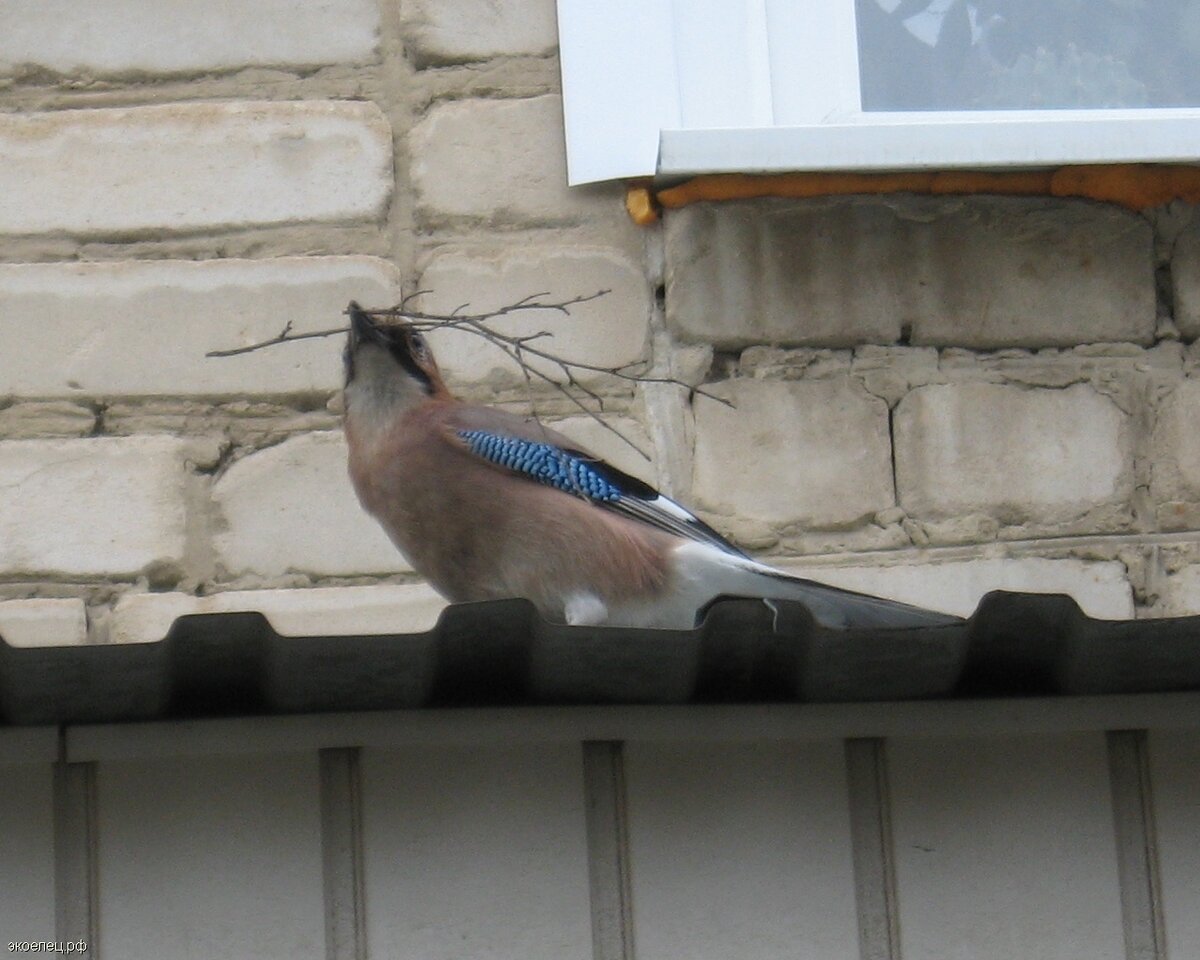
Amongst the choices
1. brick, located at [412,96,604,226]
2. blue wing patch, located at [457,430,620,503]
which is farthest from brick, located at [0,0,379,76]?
blue wing patch, located at [457,430,620,503]

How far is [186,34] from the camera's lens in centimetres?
437

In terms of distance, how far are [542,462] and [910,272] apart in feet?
3.56

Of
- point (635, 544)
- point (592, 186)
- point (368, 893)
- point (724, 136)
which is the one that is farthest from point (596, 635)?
point (592, 186)

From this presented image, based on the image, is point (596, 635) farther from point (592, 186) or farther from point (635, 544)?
point (592, 186)

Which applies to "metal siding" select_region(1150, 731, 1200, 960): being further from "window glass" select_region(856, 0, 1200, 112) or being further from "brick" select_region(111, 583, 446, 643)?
"window glass" select_region(856, 0, 1200, 112)

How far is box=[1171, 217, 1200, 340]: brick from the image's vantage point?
4289 mm

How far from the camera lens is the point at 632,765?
2855 mm

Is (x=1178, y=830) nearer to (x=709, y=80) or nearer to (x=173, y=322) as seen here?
(x=709, y=80)

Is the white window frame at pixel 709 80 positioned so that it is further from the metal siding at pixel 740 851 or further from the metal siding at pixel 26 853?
the metal siding at pixel 26 853

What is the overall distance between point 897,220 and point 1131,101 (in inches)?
23.2

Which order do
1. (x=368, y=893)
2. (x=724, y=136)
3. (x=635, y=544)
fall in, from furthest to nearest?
1. (x=724, y=136)
2. (x=635, y=544)
3. (x=368, y=893)

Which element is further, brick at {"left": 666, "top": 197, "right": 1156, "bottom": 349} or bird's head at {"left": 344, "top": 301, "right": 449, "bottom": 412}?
brick at {"left": 666, "top": 197, "right": 1156, "bottom": 349}

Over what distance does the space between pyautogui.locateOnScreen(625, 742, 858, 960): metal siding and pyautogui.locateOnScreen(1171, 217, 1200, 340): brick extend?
5.88 feet

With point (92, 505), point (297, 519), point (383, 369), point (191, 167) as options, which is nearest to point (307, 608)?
point (297, 519)
